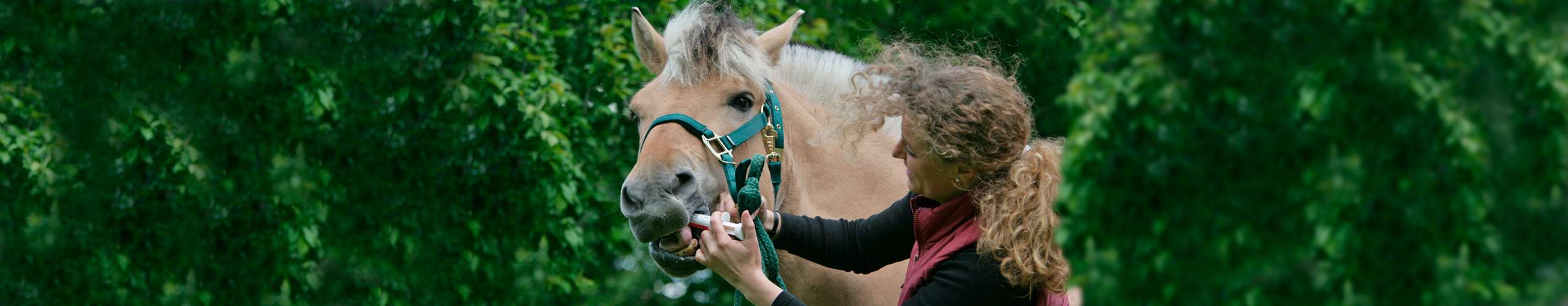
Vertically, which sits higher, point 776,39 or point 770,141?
point 776,39

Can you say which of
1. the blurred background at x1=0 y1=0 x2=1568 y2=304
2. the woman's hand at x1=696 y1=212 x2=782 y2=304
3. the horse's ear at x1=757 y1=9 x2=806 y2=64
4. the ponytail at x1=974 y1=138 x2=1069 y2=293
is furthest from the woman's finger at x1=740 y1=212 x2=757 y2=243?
the blurred background at x1=0 y1=0 x2=1568 y2=304

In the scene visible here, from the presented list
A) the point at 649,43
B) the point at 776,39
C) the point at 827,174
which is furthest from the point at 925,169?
the point at 649,43

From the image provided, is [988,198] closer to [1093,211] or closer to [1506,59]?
[1093,211]

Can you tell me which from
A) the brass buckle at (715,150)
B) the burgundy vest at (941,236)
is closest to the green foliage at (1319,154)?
the burgundy vest at (941,236)

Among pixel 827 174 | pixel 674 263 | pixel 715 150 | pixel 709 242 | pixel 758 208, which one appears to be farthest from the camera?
pixel 827 174

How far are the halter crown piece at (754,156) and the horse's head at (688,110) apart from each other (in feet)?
0.06

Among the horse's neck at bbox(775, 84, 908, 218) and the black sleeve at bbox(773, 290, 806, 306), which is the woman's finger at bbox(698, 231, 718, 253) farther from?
the horse's neck at bbox(775, 84, 908, 218)

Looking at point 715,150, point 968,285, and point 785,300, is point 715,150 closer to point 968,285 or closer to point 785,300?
point 785,300

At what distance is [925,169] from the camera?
2699 mm

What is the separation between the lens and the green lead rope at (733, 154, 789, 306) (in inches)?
119

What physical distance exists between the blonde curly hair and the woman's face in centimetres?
2

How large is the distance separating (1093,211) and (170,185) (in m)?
5.87

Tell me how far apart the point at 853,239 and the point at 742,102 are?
0.62m

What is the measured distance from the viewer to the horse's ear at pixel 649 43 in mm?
3842
